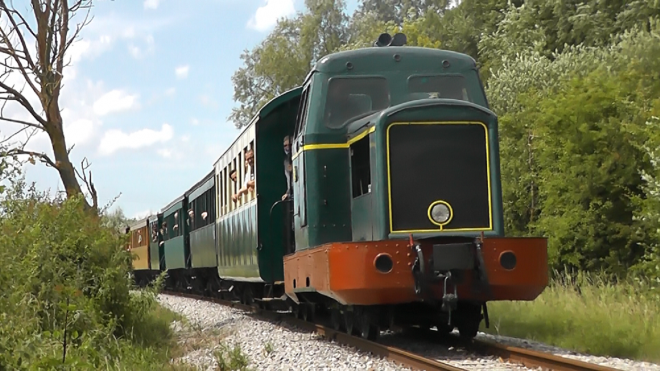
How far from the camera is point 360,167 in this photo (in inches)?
396

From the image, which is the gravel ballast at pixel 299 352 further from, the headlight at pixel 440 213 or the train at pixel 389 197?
the headlight at pixel 440 213

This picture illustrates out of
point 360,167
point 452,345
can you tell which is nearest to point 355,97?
point 360,167

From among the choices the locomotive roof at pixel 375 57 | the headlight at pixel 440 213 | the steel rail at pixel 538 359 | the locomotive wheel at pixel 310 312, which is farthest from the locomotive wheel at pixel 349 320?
the locomotive roof at pixel 375 57

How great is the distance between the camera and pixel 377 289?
8.68 meters

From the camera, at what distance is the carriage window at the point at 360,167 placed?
978cm

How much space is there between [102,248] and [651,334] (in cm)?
676

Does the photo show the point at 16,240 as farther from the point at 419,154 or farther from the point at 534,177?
the point at 534,177

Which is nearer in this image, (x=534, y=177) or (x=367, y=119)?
(x=367, y=119)

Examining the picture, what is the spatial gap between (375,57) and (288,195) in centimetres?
253

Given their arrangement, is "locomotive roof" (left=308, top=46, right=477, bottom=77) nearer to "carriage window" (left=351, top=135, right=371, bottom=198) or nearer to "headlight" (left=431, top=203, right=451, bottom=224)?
"carriage window" (left=351, top=135, right=371, bottom=198)

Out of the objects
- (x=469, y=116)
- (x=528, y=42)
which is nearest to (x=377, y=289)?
(x=469, y=116)

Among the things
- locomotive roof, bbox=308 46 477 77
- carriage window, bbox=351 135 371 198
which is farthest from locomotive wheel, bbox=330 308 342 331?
locomotive roof, bbox=308 46 477 77

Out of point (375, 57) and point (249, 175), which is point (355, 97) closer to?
point (375, 57)

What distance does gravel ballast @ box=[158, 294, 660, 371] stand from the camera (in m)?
8.38
